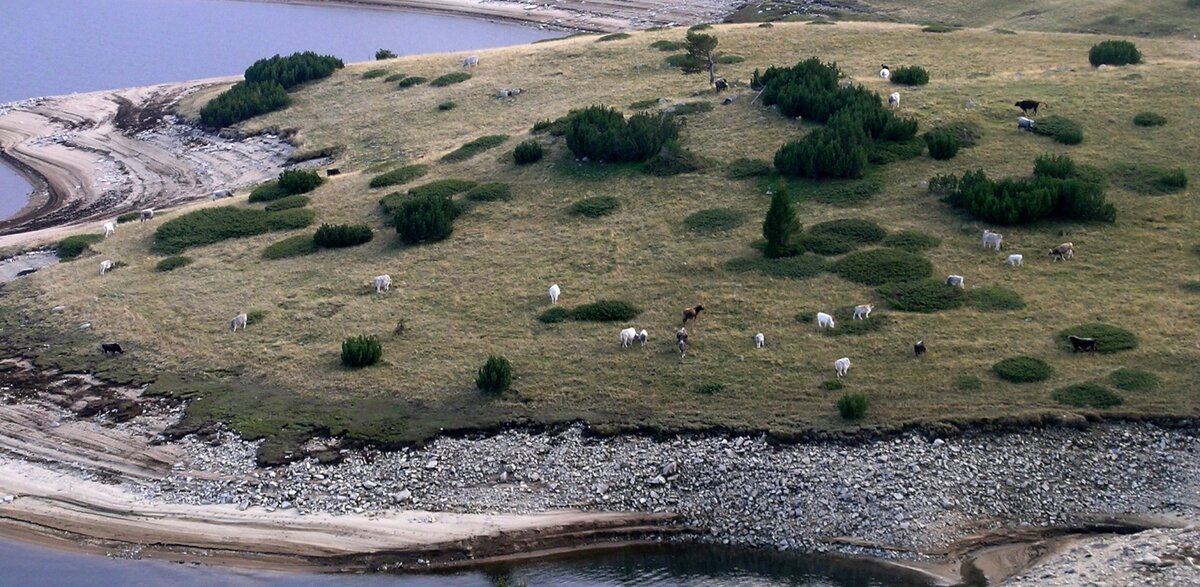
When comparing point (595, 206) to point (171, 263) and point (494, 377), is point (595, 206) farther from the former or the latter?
point (171, 263)

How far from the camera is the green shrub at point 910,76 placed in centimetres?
5706

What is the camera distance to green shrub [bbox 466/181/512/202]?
49969 mm

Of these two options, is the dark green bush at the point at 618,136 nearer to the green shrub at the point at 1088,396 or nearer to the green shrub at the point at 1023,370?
the green shrub at the point at 1023,370

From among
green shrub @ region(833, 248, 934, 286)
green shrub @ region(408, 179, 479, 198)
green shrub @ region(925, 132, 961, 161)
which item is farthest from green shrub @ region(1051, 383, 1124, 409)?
green shrub @ region(408, 179, 479, 198)

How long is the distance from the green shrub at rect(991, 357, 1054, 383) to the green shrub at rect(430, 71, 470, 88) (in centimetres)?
4328

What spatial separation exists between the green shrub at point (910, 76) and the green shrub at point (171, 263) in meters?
32.3

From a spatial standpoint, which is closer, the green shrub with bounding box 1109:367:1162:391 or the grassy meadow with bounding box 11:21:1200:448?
the green shrub with bounding box 1109:367:1162:391

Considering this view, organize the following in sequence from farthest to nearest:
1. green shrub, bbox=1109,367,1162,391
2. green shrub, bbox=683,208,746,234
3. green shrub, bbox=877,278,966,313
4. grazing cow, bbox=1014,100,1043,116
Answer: grazing cow, bbox=1014,100,1043,116, green shrub, bbox=683,208,746,234, green shrub, bbox=877,278,966,313, green shrub, bbox=1109,367,1162,391

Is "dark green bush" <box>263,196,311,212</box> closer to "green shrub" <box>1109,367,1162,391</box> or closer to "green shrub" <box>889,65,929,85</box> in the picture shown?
"green shrub" <box>889,65,929,85</box>

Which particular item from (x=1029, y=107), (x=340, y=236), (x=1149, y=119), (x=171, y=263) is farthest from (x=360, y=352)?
(x=1149, y=119)

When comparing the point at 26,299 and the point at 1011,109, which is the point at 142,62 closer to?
the point at 26,299

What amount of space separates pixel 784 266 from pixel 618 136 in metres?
12.5

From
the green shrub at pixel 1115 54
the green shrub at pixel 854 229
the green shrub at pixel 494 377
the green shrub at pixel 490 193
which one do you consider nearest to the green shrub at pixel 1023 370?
the green shrub at pixel 854 229

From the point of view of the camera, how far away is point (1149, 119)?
51094mm
